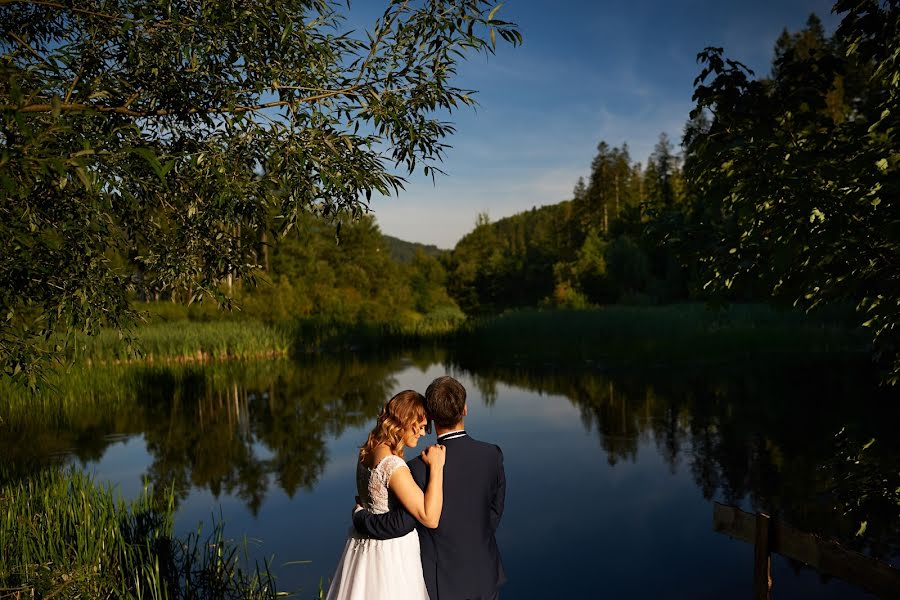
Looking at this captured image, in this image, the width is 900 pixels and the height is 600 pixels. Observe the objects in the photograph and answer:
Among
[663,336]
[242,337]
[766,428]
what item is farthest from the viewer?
[242,337]

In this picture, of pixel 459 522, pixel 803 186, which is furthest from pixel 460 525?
pixel 803 186

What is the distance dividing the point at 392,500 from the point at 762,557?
9.39 feet

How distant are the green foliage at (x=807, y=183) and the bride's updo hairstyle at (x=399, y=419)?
370cm

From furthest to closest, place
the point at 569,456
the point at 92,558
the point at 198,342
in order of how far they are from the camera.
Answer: the point at 198,342 → the point at 569,456 → the point at 92,558

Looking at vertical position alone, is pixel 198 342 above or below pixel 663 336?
above

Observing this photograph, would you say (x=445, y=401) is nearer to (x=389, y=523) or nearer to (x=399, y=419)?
(x=399, y=419)

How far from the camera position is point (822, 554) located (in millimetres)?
4262

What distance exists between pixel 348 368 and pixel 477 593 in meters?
27.4

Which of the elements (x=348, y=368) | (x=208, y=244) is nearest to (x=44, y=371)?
(x=208, y=244)

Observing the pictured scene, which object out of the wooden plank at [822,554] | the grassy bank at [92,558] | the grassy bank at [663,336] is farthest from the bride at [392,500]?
the grassy bank at [663,336]

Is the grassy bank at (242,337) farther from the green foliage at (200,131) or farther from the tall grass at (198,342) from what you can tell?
the green foliage at (200,131)

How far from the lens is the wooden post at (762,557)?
4.77 meters

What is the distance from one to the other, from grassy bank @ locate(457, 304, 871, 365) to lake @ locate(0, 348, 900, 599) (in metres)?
1.86

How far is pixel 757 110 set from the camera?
22.2 feet
